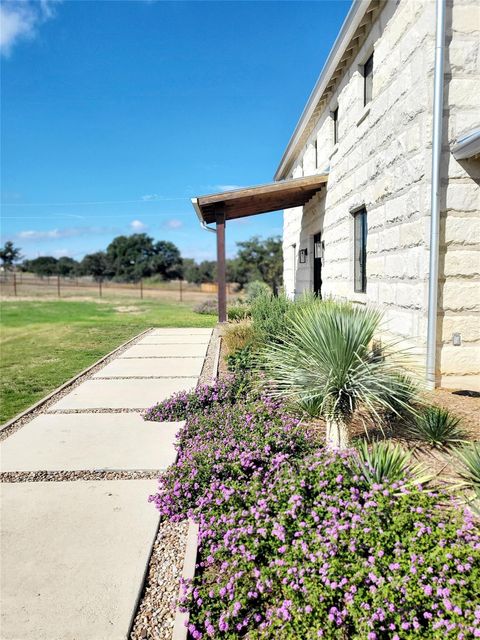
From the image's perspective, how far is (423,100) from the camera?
552 centimetres

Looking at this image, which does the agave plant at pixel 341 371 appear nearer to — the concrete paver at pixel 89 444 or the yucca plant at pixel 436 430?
the yucca plant at pixel 436 430

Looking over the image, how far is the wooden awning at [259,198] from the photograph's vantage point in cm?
1062

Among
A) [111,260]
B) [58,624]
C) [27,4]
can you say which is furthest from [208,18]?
[111,260]

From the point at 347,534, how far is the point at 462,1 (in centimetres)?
640

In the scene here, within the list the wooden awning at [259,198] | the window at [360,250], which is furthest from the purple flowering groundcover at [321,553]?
the wooden awning at [259,198]

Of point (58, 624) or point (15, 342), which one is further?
point (15, 342)

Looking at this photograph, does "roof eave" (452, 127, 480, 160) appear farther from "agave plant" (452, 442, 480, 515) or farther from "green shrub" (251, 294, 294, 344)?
"agave plant" (452, 442, 480, 515)

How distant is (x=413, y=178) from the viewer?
19.1 feet

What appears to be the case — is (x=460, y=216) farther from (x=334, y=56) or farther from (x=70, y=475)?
(x=70, y=475)

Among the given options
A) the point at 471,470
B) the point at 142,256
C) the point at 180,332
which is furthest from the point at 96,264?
the point at 471,470

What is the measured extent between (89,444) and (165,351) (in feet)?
17.9

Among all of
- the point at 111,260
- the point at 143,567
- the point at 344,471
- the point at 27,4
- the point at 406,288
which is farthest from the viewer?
the point at 111,260

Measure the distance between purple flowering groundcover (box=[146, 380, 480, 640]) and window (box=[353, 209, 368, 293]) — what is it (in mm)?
5811

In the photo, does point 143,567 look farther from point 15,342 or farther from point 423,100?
point 15,342
